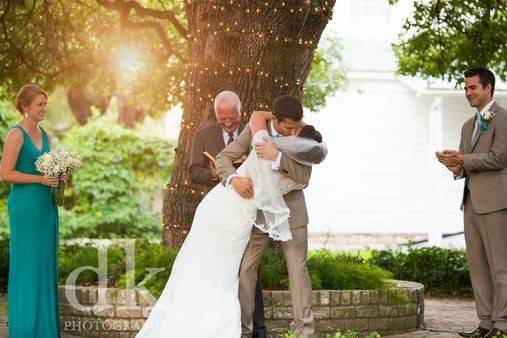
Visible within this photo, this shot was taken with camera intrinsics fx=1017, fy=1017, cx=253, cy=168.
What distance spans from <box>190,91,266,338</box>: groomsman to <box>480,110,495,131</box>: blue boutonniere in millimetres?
2046

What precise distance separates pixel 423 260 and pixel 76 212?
868cm

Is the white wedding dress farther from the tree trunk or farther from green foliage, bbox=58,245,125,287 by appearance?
the tree trunk

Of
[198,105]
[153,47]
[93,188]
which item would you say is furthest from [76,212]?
[198,105]

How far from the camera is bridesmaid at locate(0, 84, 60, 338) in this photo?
827cm

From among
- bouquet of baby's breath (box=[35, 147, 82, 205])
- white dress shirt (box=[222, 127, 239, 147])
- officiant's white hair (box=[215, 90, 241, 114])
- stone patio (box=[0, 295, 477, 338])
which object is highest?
officiant's white hair (box=[215, 90, 241, 114])

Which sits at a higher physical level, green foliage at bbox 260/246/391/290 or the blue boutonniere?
the blue boutonniere

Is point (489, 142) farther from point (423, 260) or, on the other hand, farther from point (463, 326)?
point (423, 260)

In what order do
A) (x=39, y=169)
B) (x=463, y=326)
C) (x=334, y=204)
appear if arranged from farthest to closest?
(x=334, y=204) < (x=463, y=326) < (x=39, y=169)

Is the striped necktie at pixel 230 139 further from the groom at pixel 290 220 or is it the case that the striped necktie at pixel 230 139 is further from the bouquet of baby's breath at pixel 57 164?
the bouquet of baby's breath at pixel 57 164

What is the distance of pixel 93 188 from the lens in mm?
19797

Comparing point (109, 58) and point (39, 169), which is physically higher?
point (109, 58)

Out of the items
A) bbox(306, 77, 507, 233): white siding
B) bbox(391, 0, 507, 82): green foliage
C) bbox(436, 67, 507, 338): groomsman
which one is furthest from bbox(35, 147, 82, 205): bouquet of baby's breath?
bbox(306, 77, 507, 233): white siding

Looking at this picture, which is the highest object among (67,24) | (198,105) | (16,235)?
(67,24)

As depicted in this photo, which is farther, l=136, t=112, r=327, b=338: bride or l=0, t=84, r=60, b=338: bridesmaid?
l=0, t=84, r=60, b=338: bridesmaid
